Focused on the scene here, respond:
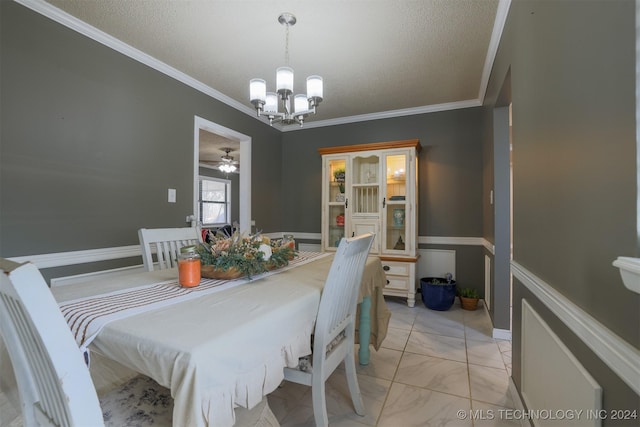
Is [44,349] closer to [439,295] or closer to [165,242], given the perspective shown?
[165,242]

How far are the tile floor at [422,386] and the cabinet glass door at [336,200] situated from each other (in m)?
1.50

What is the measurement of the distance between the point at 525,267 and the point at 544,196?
0.44 meters

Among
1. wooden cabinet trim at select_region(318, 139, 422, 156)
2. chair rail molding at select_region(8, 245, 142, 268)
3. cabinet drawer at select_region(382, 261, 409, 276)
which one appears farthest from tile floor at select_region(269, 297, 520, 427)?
wooden cabinet trim at select_region(318, 139, 422, 156)

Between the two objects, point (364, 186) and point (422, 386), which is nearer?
point (422, 386)

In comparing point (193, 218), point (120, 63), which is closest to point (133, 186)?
point (193, 218)

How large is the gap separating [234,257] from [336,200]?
259 cm

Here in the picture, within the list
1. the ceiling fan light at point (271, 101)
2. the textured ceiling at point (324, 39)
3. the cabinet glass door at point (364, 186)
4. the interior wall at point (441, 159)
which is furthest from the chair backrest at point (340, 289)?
the interior wall at point (441, 159)

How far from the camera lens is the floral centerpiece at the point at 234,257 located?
135 centimetres

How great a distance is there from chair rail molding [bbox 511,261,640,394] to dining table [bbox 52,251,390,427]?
829 millimetres

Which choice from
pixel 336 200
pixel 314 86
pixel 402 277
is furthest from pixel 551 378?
pixel 336 200

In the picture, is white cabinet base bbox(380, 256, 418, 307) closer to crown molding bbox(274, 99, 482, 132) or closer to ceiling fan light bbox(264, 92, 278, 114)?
crown molding bbox(274, 99, 482, 132)

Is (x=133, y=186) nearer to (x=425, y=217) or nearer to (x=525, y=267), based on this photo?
(x=525, y=267)

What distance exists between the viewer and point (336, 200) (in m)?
3.84

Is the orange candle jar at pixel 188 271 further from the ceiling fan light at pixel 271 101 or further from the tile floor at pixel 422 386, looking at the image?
the ceiling fan light at pixel 271 101
